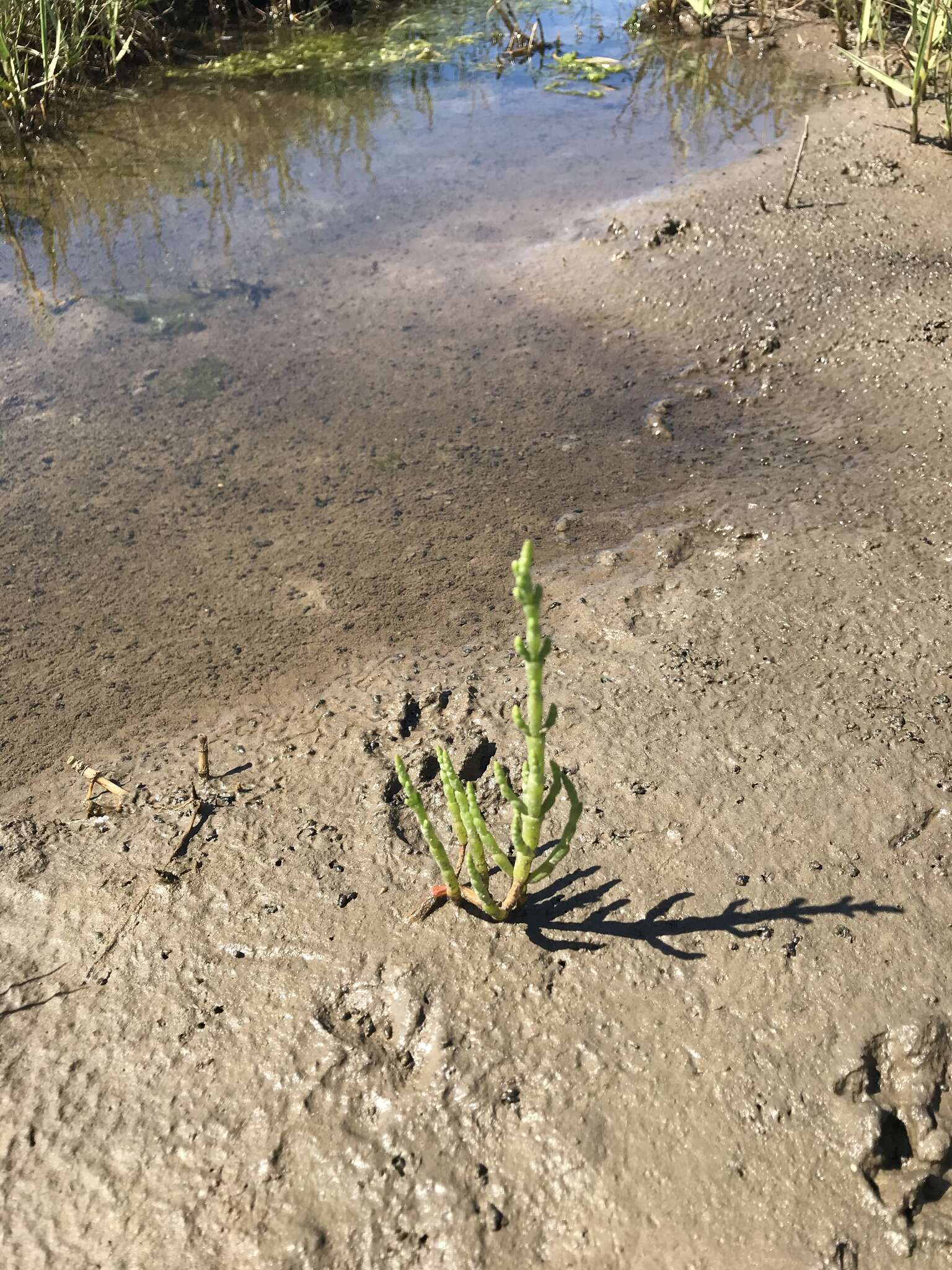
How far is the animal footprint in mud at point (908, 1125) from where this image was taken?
5.79ft

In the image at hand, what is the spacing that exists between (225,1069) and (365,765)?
0.80m

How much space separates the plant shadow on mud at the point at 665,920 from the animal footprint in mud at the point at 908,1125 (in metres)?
0.27

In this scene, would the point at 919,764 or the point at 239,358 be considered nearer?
the point at 919,764

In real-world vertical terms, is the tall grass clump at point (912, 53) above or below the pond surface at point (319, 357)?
above

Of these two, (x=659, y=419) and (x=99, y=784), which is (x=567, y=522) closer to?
(x=659, y=419)

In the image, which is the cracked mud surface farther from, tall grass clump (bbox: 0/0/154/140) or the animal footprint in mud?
tall grass clump (bbox: 0/0/154/140)

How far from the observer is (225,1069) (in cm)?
201

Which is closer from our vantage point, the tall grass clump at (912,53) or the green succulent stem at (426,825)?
the green succulent stem at (426,825)

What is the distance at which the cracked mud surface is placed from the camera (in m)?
1.83

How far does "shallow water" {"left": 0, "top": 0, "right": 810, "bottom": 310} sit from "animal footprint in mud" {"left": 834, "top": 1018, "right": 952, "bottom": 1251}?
4241 mm

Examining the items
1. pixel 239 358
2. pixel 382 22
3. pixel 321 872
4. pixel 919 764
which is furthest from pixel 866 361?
pixel 382 22

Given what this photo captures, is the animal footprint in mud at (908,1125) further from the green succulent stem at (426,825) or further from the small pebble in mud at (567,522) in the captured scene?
the small pebble in mud at (567,522)

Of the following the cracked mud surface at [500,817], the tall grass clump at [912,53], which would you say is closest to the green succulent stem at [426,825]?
the cracked mud surface at [500,817]

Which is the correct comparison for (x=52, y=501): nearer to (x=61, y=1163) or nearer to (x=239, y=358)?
(x=239, y=358)
